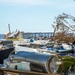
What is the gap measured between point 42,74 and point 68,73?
2923 mm

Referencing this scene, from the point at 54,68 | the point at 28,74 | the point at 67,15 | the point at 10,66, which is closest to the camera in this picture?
the point at 28,74

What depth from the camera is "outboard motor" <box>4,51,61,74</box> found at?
9.26m

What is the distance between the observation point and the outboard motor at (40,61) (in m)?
9.26

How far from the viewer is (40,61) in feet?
30.7

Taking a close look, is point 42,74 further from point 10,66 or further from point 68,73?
Answer: point 68,73

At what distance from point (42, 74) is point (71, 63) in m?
3.54

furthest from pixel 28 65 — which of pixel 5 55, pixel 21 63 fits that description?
pixel 5 55

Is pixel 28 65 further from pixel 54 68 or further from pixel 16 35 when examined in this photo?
pixel 16 35

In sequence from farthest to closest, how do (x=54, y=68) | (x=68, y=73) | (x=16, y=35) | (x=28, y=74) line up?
(x=16, y=35) → (x=68, y=73) → (x=54, y=68) → (x=28, y=74)

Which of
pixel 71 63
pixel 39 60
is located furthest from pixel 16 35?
pixel 39 60

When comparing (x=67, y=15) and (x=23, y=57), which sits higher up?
(x=67, y=15)

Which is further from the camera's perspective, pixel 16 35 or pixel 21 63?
pixel 16 35

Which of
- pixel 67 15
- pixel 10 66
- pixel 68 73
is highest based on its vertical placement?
pixel 67 15

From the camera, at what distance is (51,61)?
9453 millimetres
